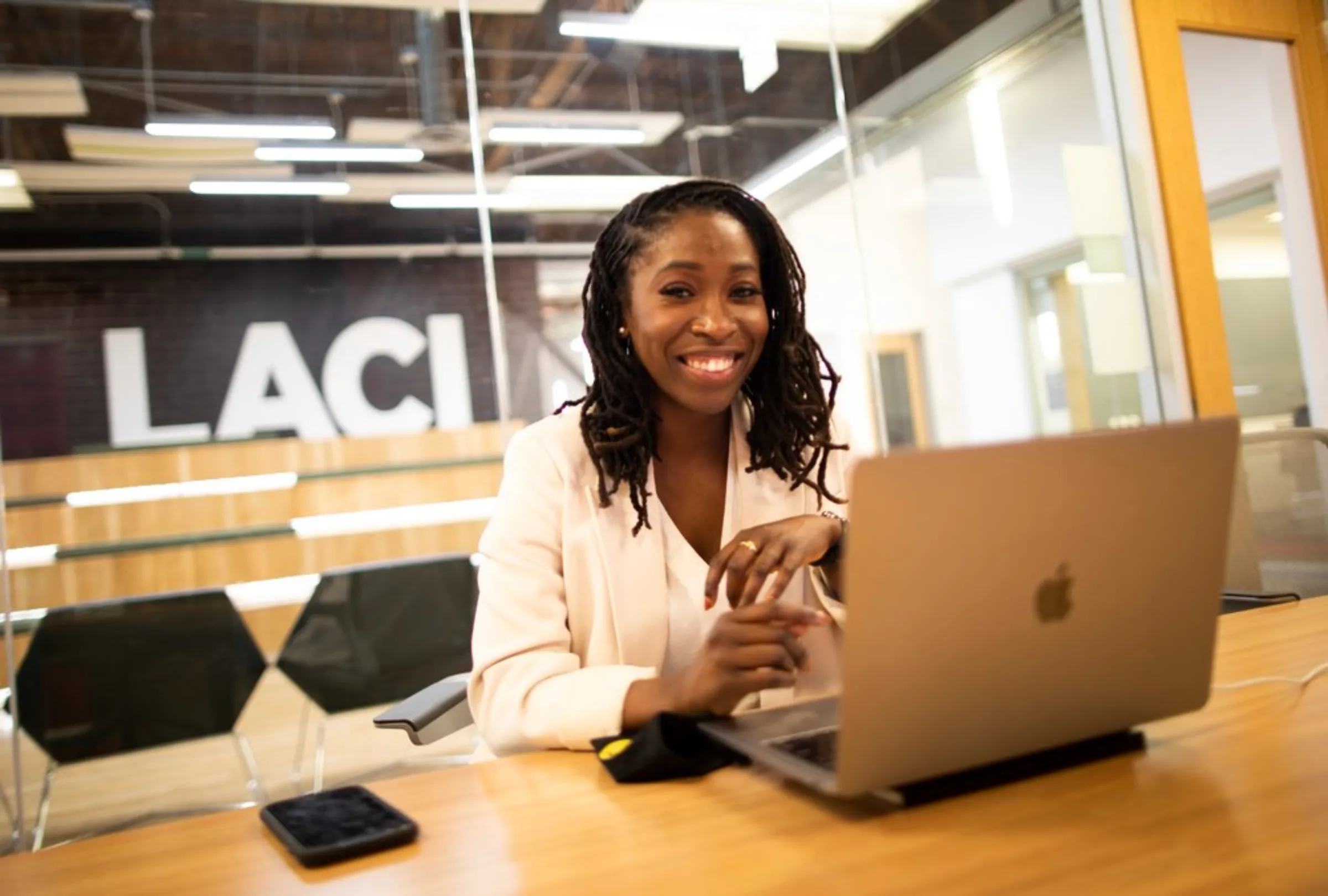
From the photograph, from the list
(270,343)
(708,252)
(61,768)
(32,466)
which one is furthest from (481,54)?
(708,252)

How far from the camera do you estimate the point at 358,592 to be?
137 inches

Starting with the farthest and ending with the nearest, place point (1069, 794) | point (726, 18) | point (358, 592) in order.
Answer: point (726, 18) < point (358, 592) < point (1069, 794)

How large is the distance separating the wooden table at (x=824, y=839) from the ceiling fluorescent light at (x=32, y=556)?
10.0 ft

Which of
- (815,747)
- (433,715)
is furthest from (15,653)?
(815,747)

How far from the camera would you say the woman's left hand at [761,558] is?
1.09 m

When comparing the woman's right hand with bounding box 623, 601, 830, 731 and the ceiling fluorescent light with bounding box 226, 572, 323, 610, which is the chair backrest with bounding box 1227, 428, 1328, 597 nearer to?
the woman's right hand with bounding box 623, 601, 830, 731

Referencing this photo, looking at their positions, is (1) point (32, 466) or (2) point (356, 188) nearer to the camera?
(1) point (32, 466)

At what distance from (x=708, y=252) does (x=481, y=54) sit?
13.5 feet

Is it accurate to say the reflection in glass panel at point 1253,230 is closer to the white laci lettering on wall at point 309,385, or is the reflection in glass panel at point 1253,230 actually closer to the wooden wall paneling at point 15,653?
the white laci lettering on wall at point 309,385

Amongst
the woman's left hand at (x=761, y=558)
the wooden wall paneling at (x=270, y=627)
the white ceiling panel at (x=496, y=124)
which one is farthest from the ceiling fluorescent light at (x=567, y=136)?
the woman's left hand at (x=761, y=558)

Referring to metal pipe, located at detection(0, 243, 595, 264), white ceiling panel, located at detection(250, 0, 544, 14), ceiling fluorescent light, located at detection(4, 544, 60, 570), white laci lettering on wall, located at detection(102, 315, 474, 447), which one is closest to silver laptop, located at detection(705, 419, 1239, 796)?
ceiling fluorescent light, located at detection(4, 544, 60, 570)

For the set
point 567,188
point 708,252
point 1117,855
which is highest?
point 567,188

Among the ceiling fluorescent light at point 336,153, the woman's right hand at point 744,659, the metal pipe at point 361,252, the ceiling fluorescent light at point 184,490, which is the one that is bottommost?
the woman's right hand at point 744,659

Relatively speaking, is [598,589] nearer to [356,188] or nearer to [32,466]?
[32,466]
